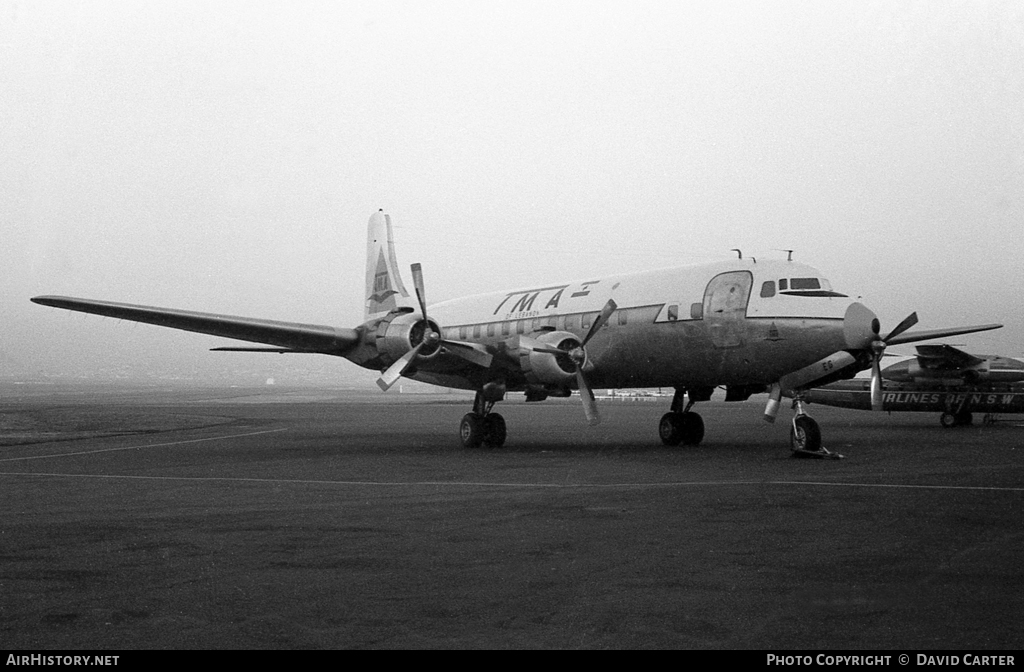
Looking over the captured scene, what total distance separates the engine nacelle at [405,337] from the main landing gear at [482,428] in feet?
5.98

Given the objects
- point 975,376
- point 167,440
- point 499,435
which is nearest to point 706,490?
point 499,435

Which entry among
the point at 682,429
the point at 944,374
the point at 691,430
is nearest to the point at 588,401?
the point at 682,429

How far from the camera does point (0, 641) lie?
5.24 metres

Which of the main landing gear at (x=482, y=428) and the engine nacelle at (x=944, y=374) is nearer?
the main landing gear at (x=482, y=428)

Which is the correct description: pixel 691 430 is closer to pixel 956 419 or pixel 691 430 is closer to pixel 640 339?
pixel 640 339

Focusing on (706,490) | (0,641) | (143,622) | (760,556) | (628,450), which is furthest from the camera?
(628,450)

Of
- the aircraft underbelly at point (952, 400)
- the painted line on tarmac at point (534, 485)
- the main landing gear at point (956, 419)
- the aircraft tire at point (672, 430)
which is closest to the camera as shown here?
the painted line on tarmac at point (534, 485)

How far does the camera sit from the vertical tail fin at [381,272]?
2638cm

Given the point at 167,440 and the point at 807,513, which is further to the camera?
the point at 167,440

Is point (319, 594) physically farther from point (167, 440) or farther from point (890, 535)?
point (167, 440)

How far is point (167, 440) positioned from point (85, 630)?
65.5ft

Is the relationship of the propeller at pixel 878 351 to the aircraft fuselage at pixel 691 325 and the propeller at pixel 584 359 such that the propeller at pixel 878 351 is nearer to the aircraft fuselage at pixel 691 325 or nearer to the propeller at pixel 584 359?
the aircraft fuselage at pixel 691 325

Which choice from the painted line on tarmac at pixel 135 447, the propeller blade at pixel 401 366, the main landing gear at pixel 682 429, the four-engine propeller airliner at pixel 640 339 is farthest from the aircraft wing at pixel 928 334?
the painted line on tarmac at pixel 135 447

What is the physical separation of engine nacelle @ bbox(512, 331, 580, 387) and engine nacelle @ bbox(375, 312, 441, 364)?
189 centimetres
